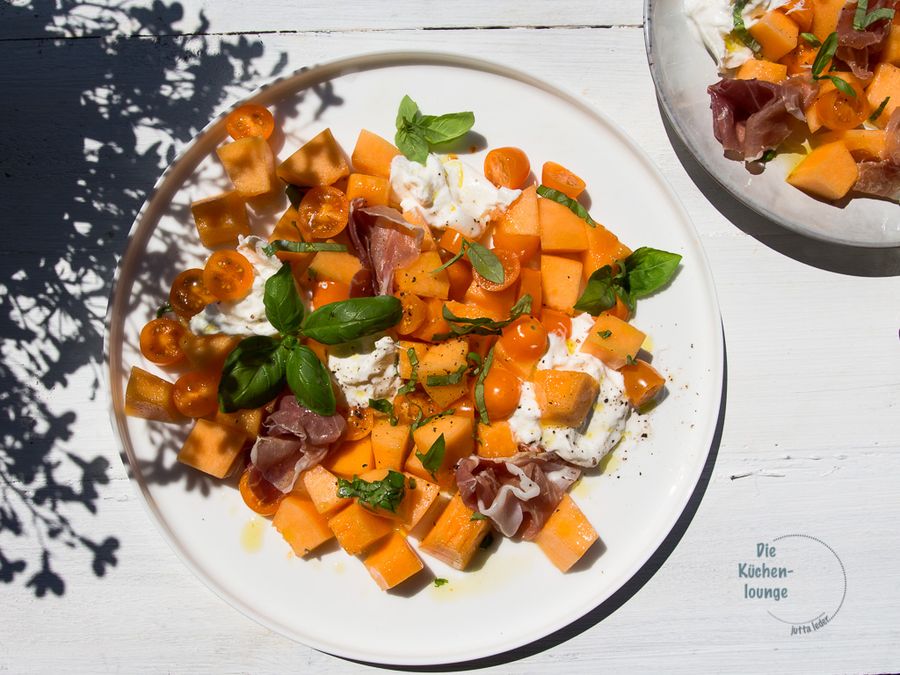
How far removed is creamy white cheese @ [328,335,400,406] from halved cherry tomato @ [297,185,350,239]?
0.35 m

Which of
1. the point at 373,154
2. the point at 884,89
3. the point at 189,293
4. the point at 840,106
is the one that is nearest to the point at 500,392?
the point at 373,154

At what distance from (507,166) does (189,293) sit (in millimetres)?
1026

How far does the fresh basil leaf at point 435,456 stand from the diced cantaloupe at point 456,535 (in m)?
0.15

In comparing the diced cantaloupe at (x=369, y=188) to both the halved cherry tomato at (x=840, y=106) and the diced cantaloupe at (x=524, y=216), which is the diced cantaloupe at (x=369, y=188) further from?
the halved cherry tomato at (x=840, y=106)

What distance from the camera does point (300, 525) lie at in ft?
6.35

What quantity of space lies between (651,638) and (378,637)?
0.88 m

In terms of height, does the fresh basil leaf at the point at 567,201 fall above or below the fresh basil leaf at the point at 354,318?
above

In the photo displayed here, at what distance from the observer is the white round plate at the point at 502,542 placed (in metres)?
1.97

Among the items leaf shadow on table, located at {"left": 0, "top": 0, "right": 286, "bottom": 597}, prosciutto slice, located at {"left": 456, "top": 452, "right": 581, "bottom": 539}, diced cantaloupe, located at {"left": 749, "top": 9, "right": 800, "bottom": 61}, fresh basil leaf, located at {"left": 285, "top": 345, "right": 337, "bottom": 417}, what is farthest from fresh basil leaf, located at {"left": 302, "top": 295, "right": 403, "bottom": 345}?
diced cantaloupe, located at {"left": 749, "top": 9, "right": 800, "bottom": 61}

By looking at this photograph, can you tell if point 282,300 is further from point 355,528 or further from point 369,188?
point 355,528

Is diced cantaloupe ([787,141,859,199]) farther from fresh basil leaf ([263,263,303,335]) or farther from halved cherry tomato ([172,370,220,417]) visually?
halved cherry tomato ([172,370,220,417])

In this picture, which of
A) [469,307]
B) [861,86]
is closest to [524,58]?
[469,307]

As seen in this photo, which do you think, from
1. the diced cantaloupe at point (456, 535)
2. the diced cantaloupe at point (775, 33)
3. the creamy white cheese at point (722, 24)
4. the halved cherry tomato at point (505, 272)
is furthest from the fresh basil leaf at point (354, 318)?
the diced cantaloupe at point (775, 33)

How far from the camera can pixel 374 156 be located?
2.01 metres
